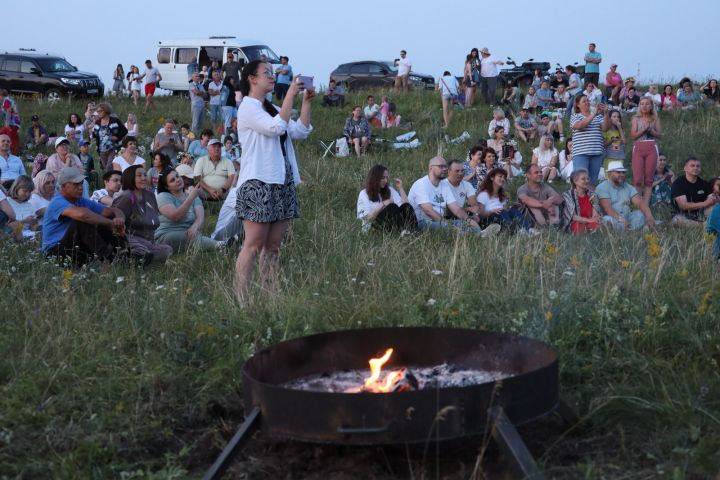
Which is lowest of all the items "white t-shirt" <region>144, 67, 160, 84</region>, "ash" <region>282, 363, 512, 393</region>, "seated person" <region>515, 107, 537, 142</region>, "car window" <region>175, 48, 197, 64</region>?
"ash" <region>282, 363, 512, 393</region>

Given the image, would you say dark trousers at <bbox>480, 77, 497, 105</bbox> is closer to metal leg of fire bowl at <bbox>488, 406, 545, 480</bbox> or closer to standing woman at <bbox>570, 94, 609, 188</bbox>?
standing woman at <bbox>570, 94, 609, 188</bbox>

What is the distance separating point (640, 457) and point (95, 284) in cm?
480

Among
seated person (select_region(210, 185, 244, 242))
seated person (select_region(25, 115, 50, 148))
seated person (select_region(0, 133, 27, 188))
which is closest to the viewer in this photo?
seated person (select_region(210, 185, 244, 242))

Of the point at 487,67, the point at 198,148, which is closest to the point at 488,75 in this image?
the point at 487,67

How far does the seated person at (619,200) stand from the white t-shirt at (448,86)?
11.3 m

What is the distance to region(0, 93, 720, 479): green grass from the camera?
4.88 meters

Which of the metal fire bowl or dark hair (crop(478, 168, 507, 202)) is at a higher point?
dark hair (crop(478, 168, 507, 202))

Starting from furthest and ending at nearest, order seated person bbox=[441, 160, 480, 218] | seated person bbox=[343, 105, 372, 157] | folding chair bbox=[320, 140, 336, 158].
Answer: seated person bbox=[343, 105, 372, 157] < folding chair bbox=[320, 140, 336, 158] < seated person bbox=[441, 160, 480, 218]

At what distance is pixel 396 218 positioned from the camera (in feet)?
37.1

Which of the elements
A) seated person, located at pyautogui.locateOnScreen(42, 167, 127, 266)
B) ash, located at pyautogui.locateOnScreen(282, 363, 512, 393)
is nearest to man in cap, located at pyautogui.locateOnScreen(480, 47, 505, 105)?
seated person, located at pyautogui.locateOnScreen(42, 167, 127, 266)

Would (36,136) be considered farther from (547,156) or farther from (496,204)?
(496,204)

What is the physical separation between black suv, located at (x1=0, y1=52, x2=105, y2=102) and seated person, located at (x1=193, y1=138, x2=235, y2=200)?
17461 millimetres

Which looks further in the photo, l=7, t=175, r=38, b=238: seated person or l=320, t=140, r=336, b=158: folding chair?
l=320, t=140, r=336, b=158: folding chair

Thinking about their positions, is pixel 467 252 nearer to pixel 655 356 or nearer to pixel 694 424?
pixel 655 356
